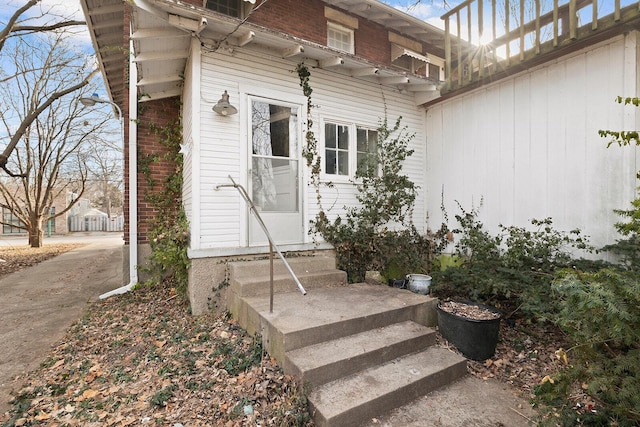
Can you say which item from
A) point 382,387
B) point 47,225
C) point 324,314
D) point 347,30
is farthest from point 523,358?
point 47,225

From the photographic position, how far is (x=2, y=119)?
12422mm

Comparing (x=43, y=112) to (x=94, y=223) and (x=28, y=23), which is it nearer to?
(x=28, y=23)

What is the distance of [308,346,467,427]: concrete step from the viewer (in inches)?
92.9

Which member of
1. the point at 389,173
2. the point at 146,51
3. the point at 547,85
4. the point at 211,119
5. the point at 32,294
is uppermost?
the point at 146,51

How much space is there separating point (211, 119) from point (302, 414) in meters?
3.99

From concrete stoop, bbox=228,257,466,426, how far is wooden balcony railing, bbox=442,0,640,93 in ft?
13.2

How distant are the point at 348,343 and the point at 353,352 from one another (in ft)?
0.57

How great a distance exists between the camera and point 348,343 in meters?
3.06

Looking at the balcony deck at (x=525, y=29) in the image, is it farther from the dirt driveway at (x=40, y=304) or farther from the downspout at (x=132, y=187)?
the dirt driveway at (x=40, y=304)

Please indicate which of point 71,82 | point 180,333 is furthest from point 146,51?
point 71,82

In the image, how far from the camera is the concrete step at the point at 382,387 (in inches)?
92.9

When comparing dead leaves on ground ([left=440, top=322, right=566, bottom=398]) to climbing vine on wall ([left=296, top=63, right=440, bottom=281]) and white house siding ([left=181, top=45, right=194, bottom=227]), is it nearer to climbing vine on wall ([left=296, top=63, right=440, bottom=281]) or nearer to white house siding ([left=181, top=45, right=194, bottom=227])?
climbing vine on wall ([left=296, top=63, right=440, bottom=281])

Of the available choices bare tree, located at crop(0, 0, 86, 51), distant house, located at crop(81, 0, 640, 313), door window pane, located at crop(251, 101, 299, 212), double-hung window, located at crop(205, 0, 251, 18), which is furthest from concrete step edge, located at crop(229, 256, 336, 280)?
bare tree, located at crop(0, 0, 86, 51)

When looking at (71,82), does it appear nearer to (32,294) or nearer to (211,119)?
(32,294)
